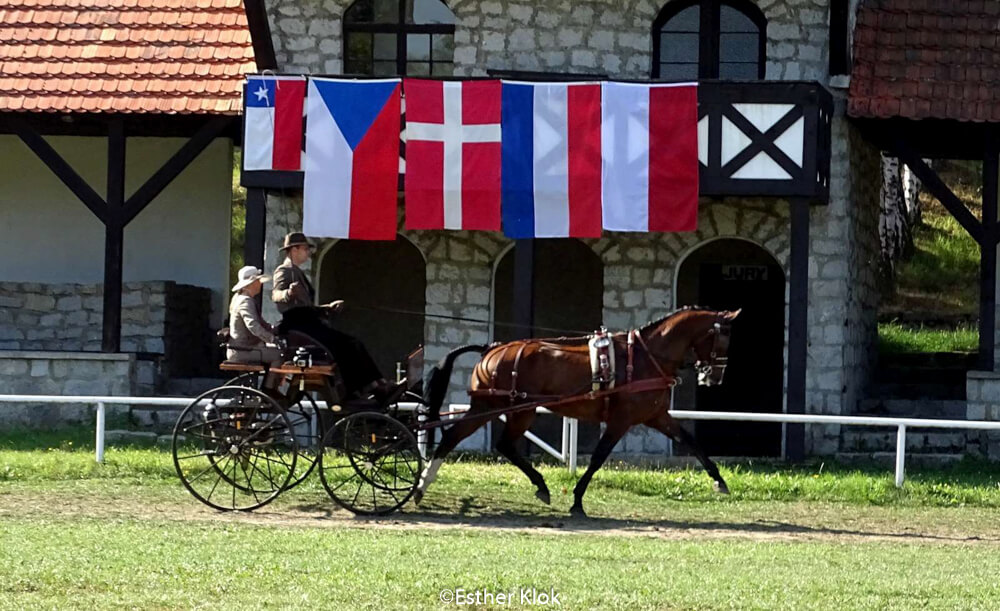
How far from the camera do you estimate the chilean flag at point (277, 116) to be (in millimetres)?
18719

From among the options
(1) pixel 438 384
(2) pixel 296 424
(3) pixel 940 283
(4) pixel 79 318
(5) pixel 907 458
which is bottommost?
(5) pixel 907 458

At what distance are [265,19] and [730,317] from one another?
25.8 feet

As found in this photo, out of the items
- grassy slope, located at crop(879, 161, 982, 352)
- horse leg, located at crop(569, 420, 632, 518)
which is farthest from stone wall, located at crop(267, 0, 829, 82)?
grassy slope, located at crop(879, 161, 982, 352)

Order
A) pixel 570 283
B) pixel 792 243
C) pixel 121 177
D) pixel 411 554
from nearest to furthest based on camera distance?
pixel 411 554 < pixel 792 243 < pixel 121 177 < pixel 570 283

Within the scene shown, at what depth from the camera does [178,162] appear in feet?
66.7

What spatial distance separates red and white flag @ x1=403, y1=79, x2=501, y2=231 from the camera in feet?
60.9

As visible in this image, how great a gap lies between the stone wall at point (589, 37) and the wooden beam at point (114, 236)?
2649 millimetres

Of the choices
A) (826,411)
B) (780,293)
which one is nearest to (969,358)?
(780,293)

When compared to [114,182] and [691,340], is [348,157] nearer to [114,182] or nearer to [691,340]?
[114,182]

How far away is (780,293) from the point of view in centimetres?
2298

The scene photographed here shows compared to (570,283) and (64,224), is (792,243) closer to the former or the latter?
(570,283)

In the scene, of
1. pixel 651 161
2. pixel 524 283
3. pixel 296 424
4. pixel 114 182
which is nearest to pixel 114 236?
pixel 114 182

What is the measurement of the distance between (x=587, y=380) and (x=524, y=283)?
444 cm

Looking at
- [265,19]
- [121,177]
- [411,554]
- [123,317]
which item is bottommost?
[411,554]
